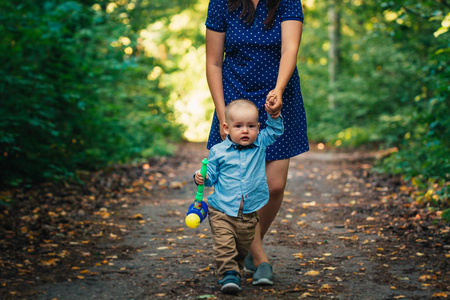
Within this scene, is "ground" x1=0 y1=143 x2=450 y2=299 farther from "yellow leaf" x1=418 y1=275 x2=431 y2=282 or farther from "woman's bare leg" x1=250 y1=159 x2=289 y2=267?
"woman's bare leg" x1=250 y1=159 x2=289 y2=267

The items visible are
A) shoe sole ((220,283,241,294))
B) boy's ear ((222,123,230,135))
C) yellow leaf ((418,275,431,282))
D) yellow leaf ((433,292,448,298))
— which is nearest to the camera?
yellow leaf ((433,292,448,298))

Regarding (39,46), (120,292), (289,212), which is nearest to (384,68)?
(289,212)

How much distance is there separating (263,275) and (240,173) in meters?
0.73

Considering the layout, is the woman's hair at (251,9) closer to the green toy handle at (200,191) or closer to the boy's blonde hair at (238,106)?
the boy's blonde hair at (238,106)

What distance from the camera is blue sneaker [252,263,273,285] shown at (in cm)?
346

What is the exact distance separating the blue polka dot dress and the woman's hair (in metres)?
0.03

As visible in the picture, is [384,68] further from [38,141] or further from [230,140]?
[230,140]

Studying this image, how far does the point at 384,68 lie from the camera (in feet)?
44.2

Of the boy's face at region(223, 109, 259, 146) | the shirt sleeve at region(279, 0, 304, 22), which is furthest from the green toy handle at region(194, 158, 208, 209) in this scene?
the shirt sleeve at region(279, 0, 304, 22)

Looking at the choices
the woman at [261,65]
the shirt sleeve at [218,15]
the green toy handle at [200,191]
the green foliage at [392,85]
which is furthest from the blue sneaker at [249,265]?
the green foliage at [392,85]

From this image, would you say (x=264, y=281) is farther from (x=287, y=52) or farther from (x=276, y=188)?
(x=287, y=52)

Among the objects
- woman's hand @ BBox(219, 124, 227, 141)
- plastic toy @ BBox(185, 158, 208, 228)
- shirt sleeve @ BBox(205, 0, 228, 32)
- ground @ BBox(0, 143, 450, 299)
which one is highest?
shirt sleeve @ BBox(205, 0, 228, 32)

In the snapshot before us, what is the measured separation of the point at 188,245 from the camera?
476 centimetres

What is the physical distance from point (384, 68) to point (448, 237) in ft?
31.8
